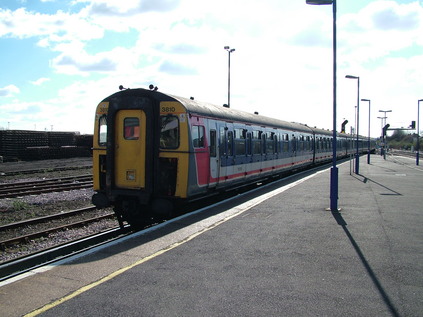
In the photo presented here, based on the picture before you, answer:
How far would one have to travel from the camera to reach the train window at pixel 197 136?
31.4 feet

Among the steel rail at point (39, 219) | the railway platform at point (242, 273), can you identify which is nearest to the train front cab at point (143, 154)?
the railway platform at point (242, 273)

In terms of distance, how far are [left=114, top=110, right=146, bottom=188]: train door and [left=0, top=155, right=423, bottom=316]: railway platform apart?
1498mm

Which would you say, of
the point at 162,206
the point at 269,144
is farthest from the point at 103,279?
the point at 269,144

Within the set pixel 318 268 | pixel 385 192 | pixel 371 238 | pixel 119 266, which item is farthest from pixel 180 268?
pixel 385 192

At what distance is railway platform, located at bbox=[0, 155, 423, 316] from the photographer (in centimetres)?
450

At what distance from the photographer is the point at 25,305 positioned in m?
4.52

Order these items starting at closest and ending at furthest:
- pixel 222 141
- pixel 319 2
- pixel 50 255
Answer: pixel 50 255
pixel 319 2
pixel 222 141

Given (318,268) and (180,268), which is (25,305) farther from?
(318,268)

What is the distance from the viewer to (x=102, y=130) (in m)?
9.95

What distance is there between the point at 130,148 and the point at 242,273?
4804 mm

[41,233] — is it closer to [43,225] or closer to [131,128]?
[43,225]

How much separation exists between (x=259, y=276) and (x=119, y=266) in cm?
200

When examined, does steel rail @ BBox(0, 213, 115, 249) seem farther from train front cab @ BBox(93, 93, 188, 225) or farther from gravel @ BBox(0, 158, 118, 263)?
train front cab @ BBox(93, 93, 188, 225)

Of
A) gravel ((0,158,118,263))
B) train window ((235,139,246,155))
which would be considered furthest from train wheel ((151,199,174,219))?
train window ((235,139,246,155))
